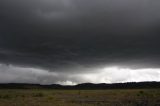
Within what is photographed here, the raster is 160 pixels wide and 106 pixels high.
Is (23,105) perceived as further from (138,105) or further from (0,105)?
(138,105)

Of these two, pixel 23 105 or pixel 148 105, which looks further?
pixel 23 105

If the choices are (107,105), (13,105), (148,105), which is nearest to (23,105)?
(13,105)

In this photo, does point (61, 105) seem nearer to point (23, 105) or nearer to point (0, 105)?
point (23, 105)

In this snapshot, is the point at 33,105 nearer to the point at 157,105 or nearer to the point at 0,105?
the point at 0,105

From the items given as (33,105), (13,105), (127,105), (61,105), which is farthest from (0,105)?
(127,105)

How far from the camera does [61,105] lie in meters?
41.4

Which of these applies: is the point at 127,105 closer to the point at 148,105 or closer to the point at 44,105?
the point at 148,105

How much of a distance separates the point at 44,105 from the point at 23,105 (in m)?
2.94

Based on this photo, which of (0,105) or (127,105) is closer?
(127,105)

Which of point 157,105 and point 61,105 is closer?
point 157,105

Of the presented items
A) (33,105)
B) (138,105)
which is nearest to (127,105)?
(138,105)

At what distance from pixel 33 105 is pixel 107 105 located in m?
10.4

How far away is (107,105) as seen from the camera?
133 feet

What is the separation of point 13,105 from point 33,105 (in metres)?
2.89
